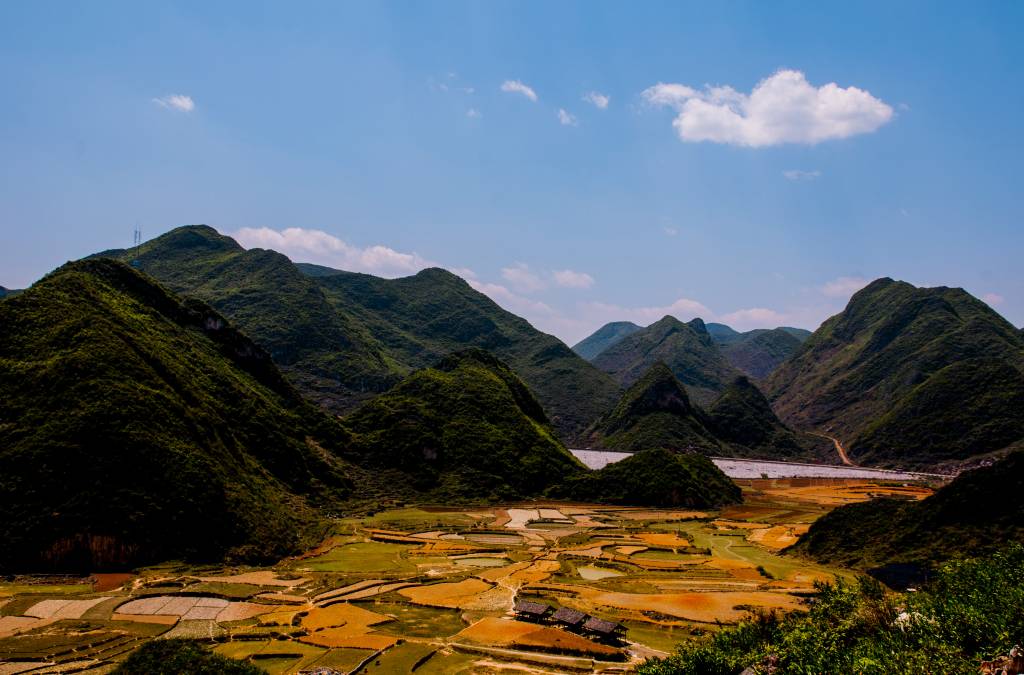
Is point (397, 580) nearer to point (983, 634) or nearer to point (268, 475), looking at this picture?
point (268, 475)

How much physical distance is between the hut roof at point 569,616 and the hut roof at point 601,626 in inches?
28.8

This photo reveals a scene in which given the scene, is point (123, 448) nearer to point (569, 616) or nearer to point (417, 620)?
point (417, 620)

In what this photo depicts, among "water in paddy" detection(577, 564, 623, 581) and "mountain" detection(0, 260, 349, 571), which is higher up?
"mountain" detection(0, 260, 349, 571)

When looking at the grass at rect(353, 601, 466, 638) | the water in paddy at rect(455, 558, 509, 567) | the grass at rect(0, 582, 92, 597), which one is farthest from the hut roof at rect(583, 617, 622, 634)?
the grass at rect(0, 582, 92, 597)

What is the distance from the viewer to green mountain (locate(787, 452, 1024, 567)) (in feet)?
184

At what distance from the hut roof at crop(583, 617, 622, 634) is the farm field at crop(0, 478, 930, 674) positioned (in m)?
Answer: 0.21

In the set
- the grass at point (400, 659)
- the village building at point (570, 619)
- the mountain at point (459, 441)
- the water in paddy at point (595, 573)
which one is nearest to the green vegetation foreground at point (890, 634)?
the village building at point (570, 619)

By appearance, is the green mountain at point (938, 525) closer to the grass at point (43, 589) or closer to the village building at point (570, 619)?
the village building at point (570, 619)

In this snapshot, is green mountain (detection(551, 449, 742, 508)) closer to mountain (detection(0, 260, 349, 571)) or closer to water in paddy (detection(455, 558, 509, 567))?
mountain (detection(0, 260, 349, 571))

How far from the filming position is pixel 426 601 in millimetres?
50375

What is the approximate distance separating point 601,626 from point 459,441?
3218 inches

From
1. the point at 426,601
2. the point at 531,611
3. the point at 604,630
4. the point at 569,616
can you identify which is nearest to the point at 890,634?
the point at 604,630

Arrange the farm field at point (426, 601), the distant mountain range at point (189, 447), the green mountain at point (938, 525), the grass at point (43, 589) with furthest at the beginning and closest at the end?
the green mountain at point (938, 525)
the distant mountain range at point (189, 447)
the grass at point (43, 589)
the farm field at point (426, 601)

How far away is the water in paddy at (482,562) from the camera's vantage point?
64.1 m
